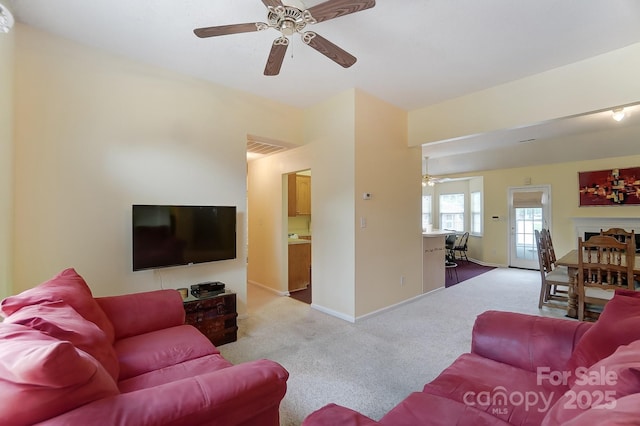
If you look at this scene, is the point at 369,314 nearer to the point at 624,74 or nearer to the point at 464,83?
the point at 464,83

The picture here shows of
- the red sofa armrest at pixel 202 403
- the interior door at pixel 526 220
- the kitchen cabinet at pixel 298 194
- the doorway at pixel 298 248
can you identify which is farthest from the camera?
the interior door at pixel 526 220

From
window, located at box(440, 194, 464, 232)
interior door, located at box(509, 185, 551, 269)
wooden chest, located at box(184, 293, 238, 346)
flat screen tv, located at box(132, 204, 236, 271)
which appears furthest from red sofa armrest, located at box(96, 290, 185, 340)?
window, located at box(440, 194, 464, 232)

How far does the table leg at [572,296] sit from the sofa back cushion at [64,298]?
4.69m

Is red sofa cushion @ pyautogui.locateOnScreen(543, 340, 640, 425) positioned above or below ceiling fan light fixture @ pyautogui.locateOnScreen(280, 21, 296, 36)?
below

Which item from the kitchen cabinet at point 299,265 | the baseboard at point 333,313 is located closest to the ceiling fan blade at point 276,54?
the baseboard at point 333,313

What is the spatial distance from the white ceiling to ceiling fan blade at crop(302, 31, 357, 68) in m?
0.34

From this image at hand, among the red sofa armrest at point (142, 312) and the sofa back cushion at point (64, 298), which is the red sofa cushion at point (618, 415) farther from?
the red sofa armrest at point (142, 312)

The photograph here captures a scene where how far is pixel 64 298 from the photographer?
1502 millimetres

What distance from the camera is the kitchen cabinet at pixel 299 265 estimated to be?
4965mm

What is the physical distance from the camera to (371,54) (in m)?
2.78

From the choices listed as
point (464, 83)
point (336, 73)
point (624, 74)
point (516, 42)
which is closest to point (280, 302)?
point (336, 73)

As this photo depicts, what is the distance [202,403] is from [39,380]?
0.49 m

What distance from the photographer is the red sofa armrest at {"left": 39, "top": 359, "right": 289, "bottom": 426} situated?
2.98ft

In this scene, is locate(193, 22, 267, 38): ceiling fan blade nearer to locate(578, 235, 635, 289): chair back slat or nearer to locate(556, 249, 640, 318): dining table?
locate(578, 235, 635, 289): chair back slat
